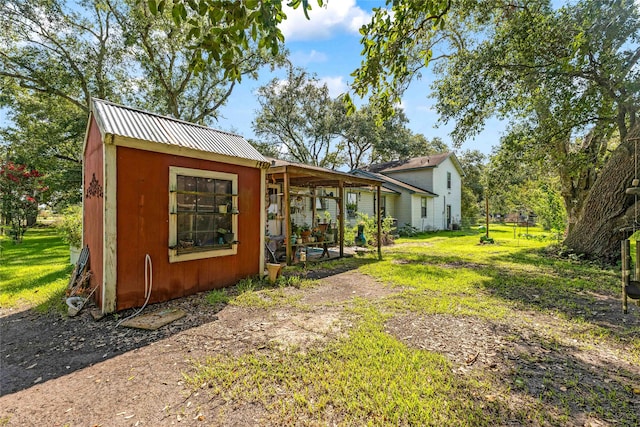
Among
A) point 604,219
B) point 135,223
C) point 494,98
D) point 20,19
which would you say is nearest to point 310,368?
point 135,223

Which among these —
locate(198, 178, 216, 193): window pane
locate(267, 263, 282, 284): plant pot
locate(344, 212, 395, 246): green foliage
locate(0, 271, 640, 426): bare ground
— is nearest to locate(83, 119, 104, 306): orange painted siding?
locate(0, 271, 640, 426): bare ground

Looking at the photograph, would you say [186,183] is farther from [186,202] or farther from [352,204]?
[352,204]

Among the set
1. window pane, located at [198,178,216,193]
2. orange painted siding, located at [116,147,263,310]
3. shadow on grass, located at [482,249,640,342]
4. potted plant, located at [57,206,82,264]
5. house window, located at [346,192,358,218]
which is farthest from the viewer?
house window, located at [346,192,358,218]

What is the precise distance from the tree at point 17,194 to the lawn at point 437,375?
44.2 feet

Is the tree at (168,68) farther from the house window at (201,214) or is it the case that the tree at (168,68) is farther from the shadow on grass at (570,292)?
the shadow on grass at (570,292)

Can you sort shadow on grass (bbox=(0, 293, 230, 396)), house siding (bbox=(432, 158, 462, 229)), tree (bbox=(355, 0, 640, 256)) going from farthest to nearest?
house siding (bbox=(432, 158, 462, 229)) → tree (bbox=(355, 0, 640, 256)) → shadow on grass (bbox=(0, 293, 230, 396))

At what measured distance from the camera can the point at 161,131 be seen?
5.07m

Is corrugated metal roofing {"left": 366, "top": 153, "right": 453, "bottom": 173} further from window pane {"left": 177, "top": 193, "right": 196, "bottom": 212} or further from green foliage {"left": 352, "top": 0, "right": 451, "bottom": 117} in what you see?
window pane {"left": 177, "top": 193, "right": 196, "bottom": 212}

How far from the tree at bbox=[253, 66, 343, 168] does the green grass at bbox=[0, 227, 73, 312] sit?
1897 centimetres

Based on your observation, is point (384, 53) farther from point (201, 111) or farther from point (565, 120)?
point (201, 111)

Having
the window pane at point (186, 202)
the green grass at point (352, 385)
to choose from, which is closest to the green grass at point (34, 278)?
the window pane at point (186, 202)

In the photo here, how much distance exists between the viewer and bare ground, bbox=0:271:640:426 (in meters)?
2.34

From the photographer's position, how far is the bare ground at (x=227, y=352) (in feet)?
7.66

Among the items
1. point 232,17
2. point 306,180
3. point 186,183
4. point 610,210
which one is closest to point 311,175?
point 306,180
